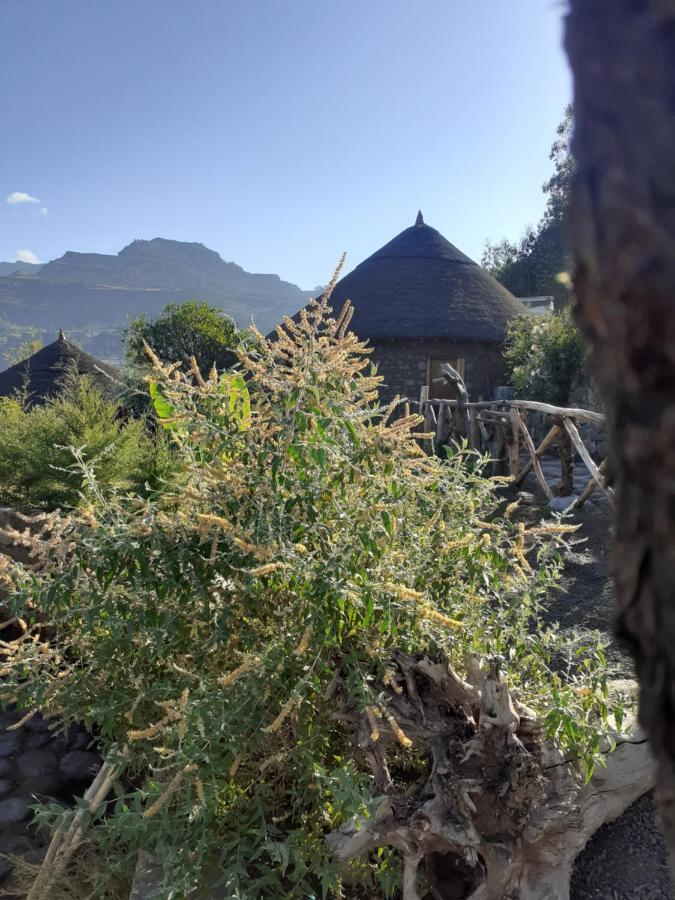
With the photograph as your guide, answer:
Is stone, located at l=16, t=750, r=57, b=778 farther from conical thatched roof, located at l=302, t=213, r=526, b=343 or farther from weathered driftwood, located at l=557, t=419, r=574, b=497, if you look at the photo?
conical thatched roof, located at l=302, t=213, r=526, b=343

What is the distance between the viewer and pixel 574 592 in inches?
223

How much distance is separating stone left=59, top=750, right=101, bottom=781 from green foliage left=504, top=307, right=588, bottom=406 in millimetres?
11386

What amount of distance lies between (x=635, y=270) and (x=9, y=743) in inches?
202

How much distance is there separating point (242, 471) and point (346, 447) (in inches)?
16.0

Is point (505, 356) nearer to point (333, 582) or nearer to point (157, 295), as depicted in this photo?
point (333, 582)

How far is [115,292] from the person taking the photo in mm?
160000

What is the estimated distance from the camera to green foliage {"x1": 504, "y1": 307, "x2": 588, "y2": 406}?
44.7ft

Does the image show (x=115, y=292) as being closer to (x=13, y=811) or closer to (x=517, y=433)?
(x=517, y=433)

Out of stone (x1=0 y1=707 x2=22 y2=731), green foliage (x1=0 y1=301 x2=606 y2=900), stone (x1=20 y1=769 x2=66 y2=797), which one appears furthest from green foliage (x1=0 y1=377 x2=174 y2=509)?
green foliage (x1=0 y1=301 x2=606 y2=900)

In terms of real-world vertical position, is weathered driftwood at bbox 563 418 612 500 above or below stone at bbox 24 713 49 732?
above

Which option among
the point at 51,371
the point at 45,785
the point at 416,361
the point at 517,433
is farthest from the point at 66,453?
the point at 416,361

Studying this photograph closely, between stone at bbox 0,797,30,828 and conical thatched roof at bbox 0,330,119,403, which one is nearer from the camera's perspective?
stone at bbox 0,797,30,828

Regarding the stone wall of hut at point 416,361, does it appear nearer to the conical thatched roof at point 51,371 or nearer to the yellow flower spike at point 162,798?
the conical thatched roof at point 51,371

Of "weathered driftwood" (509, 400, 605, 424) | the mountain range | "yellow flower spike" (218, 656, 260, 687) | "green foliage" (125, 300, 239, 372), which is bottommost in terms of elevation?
"yellow flower spike" (218, 656, 260, 687)
